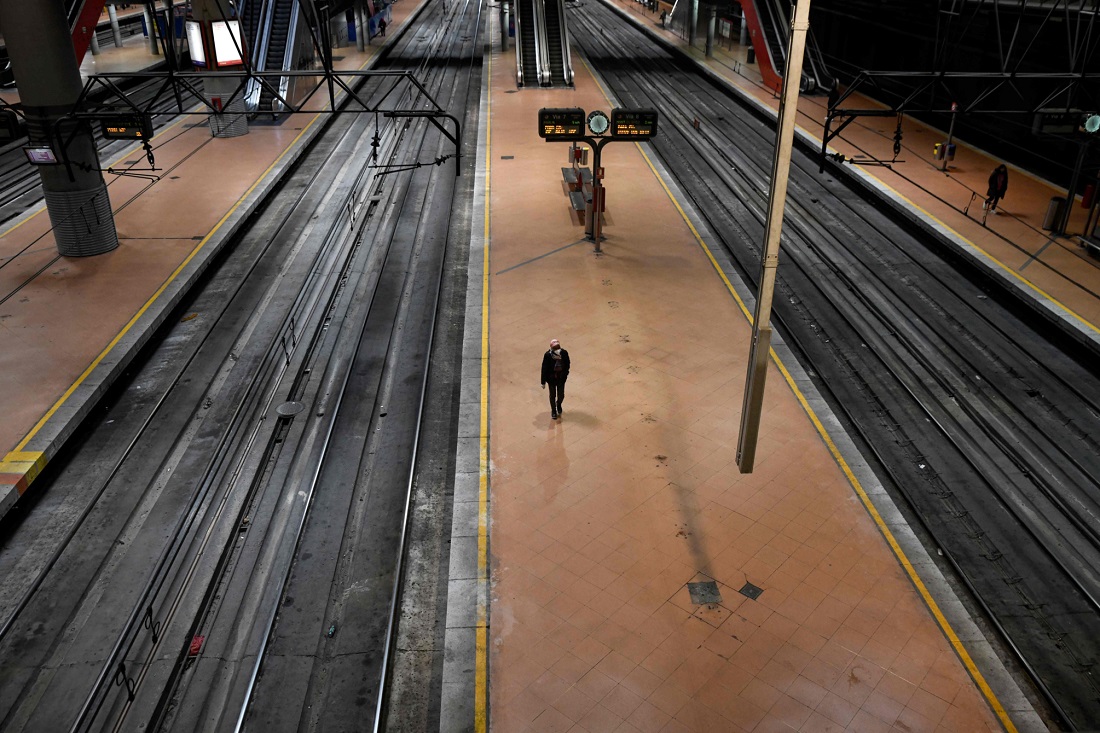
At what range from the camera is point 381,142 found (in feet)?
103

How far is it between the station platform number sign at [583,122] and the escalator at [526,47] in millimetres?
23736

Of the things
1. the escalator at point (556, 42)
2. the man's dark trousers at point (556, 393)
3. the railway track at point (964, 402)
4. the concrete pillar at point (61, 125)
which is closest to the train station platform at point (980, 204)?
the railway track at point (964, 402)

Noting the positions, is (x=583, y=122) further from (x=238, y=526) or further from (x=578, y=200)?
(x=238, y=526)

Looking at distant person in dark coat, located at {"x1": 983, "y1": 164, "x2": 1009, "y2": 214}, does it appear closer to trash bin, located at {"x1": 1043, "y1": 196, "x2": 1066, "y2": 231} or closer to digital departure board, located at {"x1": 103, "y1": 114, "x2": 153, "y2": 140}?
trash bin, located at {"x1": 1043, "y1": 196, "x2": 1066, "y2": 231}

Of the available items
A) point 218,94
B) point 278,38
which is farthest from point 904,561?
point 278,38

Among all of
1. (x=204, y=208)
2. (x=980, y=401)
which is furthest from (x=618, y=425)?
(x=204, y=208)

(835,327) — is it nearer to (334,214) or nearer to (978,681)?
(978,681)

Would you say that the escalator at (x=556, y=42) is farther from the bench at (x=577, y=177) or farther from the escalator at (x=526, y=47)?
the bench at (x=577, y=177)

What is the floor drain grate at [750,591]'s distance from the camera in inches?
399

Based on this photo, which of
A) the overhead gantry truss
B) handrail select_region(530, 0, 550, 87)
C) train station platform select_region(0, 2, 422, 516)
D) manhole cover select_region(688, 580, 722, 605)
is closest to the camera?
manhole cover select_region(688, 580, 722, 605)

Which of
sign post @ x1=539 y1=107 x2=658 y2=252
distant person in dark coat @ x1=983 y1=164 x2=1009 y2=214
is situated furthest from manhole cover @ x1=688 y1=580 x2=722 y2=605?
distant person in dark coat @ x1=983 y1=164 x2=1009 y2=214

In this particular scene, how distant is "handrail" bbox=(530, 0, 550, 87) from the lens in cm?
4197

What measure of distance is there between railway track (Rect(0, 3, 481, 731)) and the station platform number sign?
4404 mm

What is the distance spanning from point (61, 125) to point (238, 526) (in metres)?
12.1
